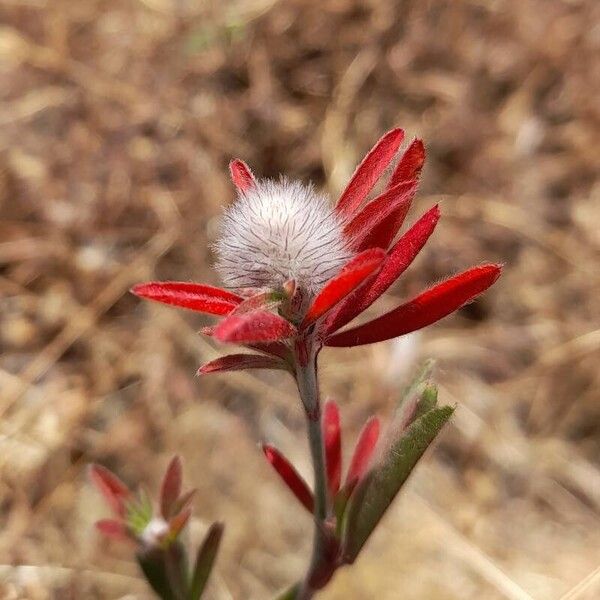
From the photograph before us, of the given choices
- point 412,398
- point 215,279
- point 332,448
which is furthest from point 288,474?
point 215,279

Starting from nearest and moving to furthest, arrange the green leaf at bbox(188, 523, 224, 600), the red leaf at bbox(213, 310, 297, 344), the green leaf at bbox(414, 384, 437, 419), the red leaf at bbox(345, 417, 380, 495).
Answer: the red leaf at bbox(213, 310, 297, 344) < the green leaf at bbox(414, 384, 437, 419) < the red leaf at bbox(345, 417, 380, 495) < the green leaf at bbox(188, 523, 224, 600)

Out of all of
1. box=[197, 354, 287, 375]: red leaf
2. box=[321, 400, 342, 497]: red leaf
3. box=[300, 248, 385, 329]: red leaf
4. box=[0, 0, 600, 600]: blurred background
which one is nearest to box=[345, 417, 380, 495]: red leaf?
box=[321, 400, 342, 497]: red leaf

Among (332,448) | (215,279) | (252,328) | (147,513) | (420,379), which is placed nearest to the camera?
(252,328)

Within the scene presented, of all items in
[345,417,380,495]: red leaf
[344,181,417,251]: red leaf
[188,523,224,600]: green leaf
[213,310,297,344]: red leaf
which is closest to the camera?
[213,310,297,344]: red leaf

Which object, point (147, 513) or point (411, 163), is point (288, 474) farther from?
point (411, 163)

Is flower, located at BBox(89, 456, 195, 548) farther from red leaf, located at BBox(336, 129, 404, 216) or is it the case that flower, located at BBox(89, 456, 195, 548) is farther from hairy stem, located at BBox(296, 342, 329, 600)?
red leaf, located at BBox(336, 129, 404, 216)

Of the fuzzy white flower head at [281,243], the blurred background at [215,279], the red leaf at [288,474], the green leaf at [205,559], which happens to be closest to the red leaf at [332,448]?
the red leaf at [288,474]
